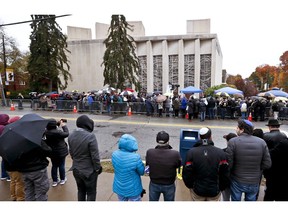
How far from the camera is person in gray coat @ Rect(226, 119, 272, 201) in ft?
10.3

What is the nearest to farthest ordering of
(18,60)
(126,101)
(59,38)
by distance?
(126,101) < (59,38) < (18,60)

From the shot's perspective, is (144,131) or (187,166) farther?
(144,131)

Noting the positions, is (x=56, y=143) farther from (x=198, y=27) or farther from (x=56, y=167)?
(x=198, y=27)

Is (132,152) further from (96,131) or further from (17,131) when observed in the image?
(96,131)

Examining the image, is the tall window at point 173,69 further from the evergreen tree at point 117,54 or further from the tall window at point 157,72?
the evergreen tree at point 117,54

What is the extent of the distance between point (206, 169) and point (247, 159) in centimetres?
79

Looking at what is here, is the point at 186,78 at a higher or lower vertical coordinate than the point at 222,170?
higher

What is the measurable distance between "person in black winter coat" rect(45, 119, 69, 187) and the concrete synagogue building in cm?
3343

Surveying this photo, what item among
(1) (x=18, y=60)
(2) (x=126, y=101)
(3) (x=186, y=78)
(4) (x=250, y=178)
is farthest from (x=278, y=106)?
(1) (x=18, y=60)

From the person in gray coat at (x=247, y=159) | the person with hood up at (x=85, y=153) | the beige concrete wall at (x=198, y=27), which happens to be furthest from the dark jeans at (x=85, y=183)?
the beige concrete wall at (x=198, y=27)

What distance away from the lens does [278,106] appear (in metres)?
14.2

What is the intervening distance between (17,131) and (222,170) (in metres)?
3.21

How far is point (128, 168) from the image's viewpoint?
327 cm

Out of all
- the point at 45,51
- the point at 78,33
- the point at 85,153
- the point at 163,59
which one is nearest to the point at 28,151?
the point at 85,153
